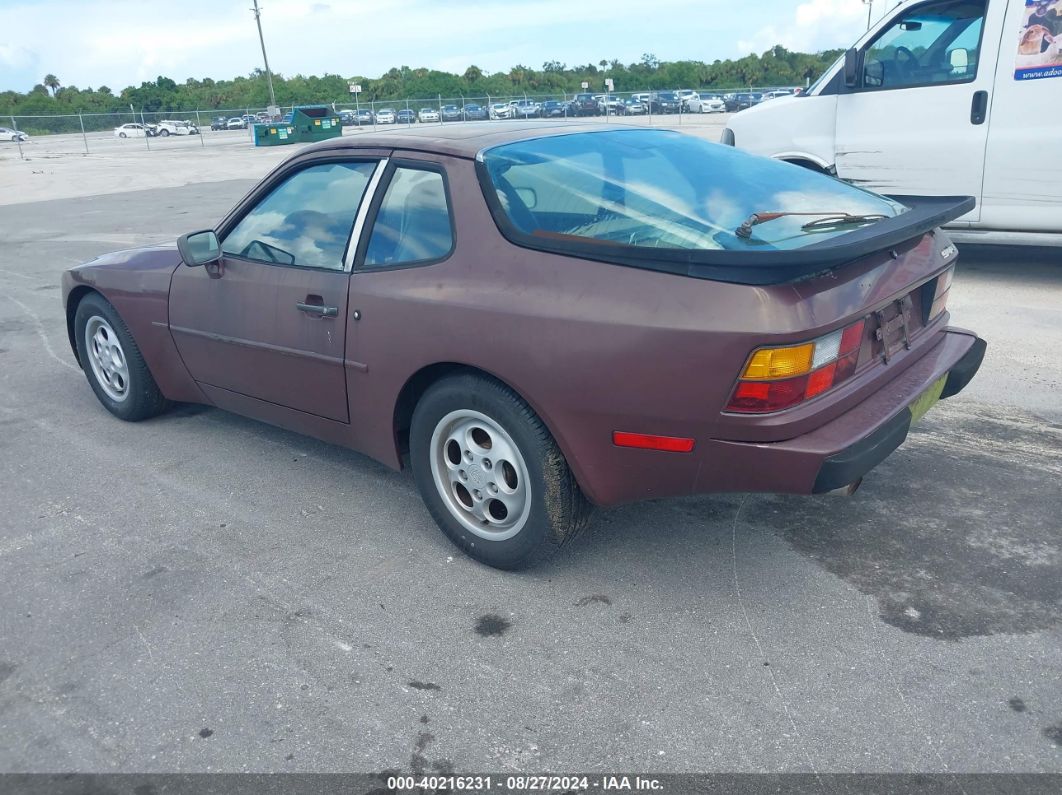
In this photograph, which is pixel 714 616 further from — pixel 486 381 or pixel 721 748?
pixel 486 381

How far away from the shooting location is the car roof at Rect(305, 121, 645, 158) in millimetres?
3381

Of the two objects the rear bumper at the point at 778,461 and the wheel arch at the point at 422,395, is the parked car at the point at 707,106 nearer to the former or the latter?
the wheel arch at the point at 422,395

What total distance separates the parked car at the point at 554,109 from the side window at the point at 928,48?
134ft

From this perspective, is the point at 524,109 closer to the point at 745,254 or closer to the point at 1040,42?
the point at 1040,42

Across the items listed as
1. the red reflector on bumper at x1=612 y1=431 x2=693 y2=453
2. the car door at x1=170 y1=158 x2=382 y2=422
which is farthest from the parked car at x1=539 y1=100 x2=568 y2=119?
the red reflector on bumper at x1=612 y1=431 x2=693 y2=453

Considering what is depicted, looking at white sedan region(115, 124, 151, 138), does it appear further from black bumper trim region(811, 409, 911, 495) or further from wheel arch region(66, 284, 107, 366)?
black bumper trim region(811, 409, 911, 495)

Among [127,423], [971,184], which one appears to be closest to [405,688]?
[127,423]

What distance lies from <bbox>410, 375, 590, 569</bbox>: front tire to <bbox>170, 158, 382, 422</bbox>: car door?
0.51 m

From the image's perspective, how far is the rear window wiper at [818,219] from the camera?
3.06 metres

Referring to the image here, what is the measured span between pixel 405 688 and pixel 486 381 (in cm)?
104

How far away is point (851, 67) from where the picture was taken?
754 centimetres

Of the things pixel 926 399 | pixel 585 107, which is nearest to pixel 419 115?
pixel 585 107

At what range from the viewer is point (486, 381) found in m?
3.10

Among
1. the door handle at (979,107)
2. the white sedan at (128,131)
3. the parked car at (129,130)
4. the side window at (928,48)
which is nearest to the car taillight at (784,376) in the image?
the door handle at (979,107)
